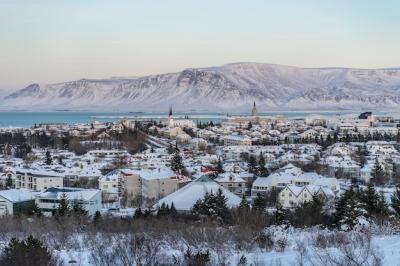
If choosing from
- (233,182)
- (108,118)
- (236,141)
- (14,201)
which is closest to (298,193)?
(233,182)

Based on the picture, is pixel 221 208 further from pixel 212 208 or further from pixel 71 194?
pixel 71 194

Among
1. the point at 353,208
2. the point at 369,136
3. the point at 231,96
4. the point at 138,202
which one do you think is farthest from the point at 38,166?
the point at 231,96

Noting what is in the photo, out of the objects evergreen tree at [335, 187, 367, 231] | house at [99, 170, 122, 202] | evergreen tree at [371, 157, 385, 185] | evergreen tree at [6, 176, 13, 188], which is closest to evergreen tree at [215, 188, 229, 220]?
evergreen tree at [335, 187, 367, 231]

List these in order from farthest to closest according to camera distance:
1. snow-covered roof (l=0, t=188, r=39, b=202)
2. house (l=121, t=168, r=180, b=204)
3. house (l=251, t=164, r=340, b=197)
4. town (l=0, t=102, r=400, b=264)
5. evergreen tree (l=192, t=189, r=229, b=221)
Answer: house (l=121, t=168, r=180, b=204) → house (l=251, t=164, r=340, b=197) → snow-covered roof (l=0, t=188, r=39, b=202) → evergreen tree (l=192, t=189, r=229, b=221) → town (l=0, t=102, r=400, b=264)

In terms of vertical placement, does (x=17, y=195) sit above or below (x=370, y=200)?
below

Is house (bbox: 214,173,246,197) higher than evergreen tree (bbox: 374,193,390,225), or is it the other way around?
evergreen tree (bbox: 374,193,390,225)

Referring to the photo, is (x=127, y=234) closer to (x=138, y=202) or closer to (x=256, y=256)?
(x=256, y=256)

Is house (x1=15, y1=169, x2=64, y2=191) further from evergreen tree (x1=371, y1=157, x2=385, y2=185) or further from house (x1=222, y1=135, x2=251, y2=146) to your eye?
house (x1=222, y1=135, x2=251, y2=146)

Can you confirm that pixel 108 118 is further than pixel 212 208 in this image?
Yes
